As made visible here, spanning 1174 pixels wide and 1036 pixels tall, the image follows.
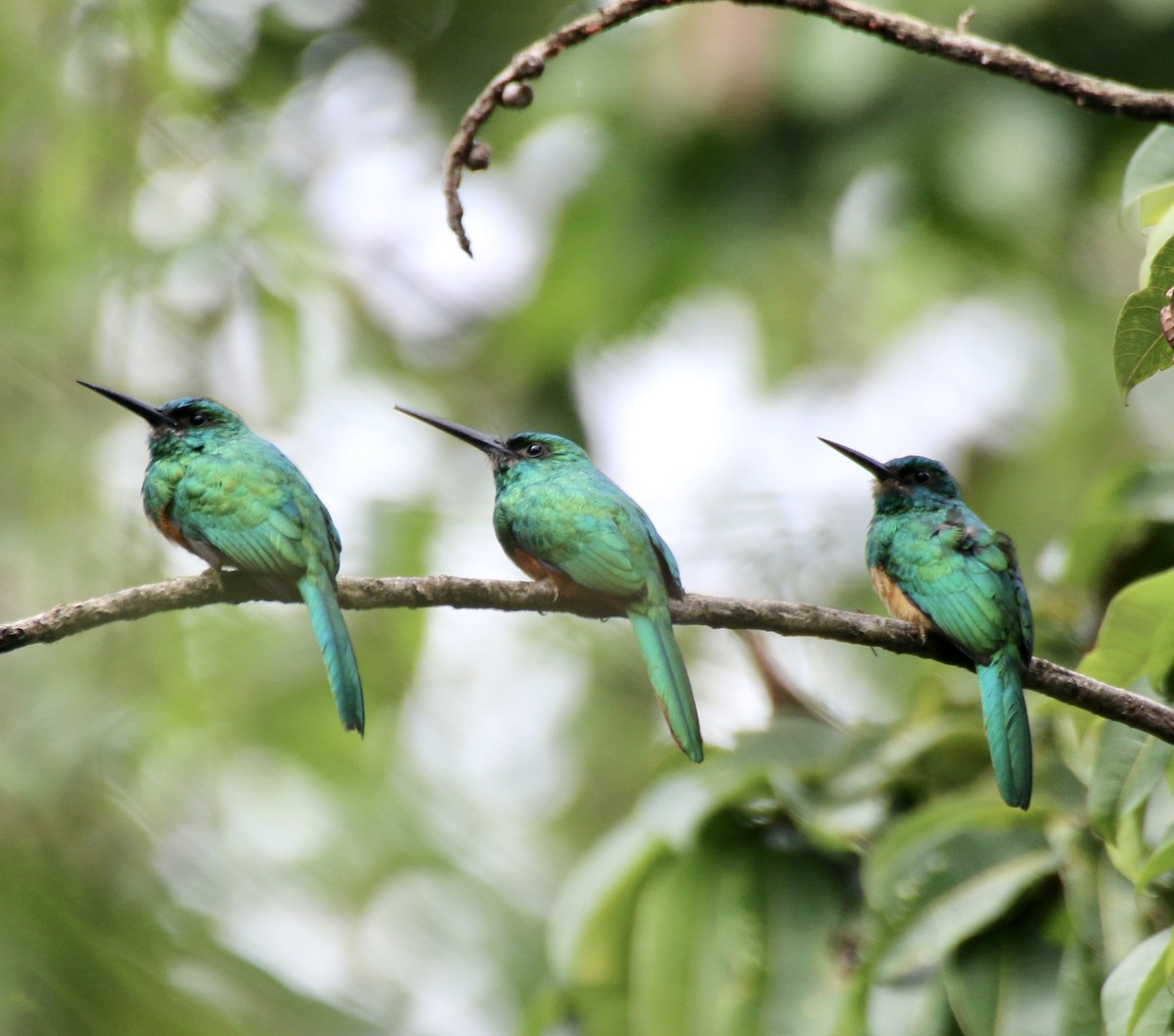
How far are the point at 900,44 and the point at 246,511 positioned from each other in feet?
3.62

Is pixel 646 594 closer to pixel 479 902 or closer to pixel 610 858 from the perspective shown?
pixel 610 858

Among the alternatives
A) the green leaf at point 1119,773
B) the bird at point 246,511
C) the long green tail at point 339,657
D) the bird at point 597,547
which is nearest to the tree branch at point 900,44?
the bird at point 597,547

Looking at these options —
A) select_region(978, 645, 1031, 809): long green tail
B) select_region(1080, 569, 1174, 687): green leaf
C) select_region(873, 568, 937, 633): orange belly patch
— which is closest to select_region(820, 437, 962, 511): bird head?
select_region(873, 568, 937, 633): orange belly patch

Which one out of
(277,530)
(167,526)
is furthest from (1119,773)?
(167,526)

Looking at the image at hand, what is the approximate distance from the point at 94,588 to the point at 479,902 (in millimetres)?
1635

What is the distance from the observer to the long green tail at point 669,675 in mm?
1624

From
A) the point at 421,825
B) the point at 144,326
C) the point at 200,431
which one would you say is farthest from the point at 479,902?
the point at 200,431

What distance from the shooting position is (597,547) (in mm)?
2070

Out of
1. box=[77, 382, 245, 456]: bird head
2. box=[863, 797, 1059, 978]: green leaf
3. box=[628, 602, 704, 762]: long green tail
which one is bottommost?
box=[863, 797, 1059, 978]: green leaf

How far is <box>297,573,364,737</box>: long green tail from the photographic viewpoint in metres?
1.52

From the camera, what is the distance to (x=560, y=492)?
2.30m

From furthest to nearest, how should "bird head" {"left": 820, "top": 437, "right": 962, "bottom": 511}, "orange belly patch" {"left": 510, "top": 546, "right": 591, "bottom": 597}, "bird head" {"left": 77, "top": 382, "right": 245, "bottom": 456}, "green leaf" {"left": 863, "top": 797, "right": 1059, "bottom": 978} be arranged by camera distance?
"green leaf" {"left": 863, "top": 797, "right": 1059, "bottom": 978} → "bird head" {"left": 820, "top": 437, "right": 962, "bottom": 511} → "bird head" {"left": 77, "top": 382, "right": 245, "bottom": 456} → "orange belly patch" {"left": 510, "top": 546, "right": 591, "bottom": 597}

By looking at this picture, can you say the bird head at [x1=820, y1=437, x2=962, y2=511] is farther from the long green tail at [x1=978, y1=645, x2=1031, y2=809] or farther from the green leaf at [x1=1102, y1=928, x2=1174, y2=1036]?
the green leaf at [x1=1102, y1=928, x2=1174, y2=1036]

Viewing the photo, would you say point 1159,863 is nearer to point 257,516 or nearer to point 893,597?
point 893,597
